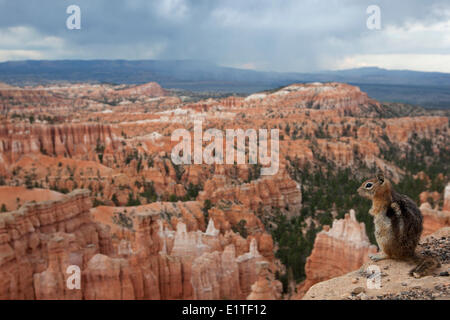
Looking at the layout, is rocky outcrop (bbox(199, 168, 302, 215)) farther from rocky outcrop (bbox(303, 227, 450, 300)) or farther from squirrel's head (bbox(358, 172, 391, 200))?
squirrel's head (bbox(358, 172, 391, 200))

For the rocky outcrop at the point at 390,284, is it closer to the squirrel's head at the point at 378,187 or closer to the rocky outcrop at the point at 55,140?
the squirrel's head at the point at 378,187

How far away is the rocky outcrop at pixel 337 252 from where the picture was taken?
59.7ft

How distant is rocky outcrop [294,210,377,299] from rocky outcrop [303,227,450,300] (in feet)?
42.7

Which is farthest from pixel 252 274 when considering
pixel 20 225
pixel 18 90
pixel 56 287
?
pixel 18 90

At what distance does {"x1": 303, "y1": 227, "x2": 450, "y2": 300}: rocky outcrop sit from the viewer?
4.18 m

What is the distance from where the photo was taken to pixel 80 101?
114312 millimetres

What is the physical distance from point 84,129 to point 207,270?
43.6 metres

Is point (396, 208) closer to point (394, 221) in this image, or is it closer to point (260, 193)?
point (394, 221)

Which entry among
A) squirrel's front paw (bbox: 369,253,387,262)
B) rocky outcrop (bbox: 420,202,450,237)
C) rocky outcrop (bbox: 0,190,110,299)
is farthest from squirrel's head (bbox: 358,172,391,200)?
rocky outcrop (bbox: 420,202,450,237)
